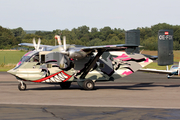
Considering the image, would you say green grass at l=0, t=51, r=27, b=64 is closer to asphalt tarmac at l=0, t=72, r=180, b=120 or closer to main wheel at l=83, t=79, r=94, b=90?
main wheel at l=83, t=79, r=94, b=90

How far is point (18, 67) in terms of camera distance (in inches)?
726

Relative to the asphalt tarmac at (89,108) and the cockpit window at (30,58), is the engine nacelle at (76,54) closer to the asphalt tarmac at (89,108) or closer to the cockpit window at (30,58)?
the cockpit window at (30,58)

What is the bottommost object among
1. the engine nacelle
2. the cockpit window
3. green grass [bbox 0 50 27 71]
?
green grass [bbox 0 50 27 71]

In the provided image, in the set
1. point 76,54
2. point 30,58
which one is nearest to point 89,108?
point 76,54

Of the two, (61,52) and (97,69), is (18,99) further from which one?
(97,69)

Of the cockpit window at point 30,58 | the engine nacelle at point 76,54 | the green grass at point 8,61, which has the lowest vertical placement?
the green grass at point 8,61

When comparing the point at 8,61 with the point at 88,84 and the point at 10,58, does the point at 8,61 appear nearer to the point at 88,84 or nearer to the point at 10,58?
the point at 10,58

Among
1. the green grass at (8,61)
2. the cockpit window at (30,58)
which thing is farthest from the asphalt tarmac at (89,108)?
the green grass at (8,61)

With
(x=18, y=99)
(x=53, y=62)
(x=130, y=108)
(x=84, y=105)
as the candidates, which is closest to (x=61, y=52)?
(x=53, y=62)

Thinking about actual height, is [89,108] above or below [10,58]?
below

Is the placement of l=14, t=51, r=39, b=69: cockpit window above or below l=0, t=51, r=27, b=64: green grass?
above

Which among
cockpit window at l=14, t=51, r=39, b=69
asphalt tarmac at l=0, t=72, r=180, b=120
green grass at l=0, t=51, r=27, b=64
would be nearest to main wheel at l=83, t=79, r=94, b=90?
asphalt tarmac at l=0, t=72, r=180, b=120

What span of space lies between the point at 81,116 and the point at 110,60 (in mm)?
10223

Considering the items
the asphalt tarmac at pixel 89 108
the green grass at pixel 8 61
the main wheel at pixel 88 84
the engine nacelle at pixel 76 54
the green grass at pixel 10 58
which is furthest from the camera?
the green grass at pixel 10 58
